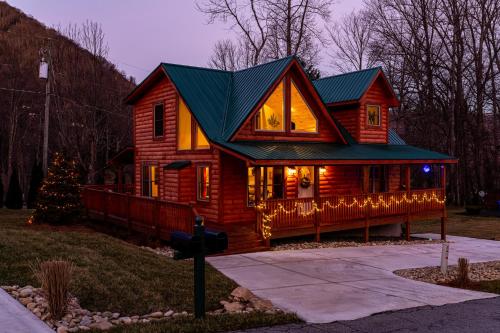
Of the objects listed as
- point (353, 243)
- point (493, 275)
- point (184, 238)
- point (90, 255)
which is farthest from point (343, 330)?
point (353, 243)

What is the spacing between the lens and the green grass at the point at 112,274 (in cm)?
954

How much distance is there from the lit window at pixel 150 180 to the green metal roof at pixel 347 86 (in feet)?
30.3

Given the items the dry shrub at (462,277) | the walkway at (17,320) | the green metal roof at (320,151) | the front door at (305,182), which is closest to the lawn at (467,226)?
the green metal roof at (320,151)

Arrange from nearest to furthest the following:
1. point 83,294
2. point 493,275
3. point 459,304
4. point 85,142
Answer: point 83,294 < point 459,304 < point 493,275 < point 85,142

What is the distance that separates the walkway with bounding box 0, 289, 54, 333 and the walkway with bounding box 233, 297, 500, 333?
3221 millimetres

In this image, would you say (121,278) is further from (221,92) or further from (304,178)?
(221,92)

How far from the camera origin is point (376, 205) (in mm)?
22375

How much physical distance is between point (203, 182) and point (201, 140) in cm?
174

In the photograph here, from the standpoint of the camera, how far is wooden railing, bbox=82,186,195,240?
17.5 m

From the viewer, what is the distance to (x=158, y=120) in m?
23.7

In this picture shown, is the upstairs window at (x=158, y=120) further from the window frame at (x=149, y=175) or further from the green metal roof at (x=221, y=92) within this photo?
the green metal roof at (x=221, y=92)

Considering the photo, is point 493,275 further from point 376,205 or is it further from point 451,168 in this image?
point 451,168

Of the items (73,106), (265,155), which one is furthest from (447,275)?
(73,106)

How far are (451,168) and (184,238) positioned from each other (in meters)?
41.0
